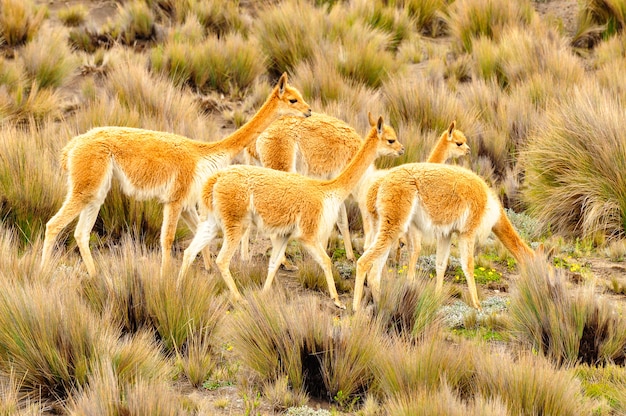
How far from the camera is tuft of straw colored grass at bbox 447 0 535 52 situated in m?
16.2

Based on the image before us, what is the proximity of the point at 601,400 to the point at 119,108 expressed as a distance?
7.24 m

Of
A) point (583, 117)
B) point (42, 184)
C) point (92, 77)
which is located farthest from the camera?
point (92, 77)

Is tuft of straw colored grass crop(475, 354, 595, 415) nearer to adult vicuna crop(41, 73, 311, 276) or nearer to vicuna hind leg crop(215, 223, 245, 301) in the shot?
vicuna hind leg crop(215, 223, 245, 301)

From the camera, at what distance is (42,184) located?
9844 mm

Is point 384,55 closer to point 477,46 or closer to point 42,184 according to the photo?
point 477,46

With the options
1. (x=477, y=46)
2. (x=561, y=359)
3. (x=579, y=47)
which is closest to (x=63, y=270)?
(x=561, y=359)

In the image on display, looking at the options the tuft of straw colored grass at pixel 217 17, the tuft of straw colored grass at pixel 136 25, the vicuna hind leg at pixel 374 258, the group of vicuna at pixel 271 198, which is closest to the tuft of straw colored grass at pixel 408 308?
the group of vicuna at pixel 271 198

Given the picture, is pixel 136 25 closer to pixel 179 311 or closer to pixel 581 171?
pixel 581 171

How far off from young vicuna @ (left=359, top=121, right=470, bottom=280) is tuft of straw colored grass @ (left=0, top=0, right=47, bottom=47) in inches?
308

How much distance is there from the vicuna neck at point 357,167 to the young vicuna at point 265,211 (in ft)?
0.52

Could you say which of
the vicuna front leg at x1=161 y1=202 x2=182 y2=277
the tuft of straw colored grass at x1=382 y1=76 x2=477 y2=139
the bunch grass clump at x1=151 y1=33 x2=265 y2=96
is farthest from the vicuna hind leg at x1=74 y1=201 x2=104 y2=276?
the bunch grass clump at x1=151 y1=33 x2=265 y2=96

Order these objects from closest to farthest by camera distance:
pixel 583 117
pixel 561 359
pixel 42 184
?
pixel 561 359, pixel 42 184, pixel 583 117

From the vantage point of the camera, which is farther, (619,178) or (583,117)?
(583,117)

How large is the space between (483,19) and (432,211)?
851 cm
